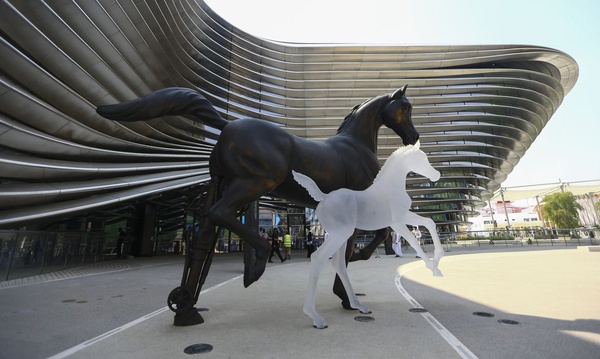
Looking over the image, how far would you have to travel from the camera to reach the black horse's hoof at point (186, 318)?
320 cm

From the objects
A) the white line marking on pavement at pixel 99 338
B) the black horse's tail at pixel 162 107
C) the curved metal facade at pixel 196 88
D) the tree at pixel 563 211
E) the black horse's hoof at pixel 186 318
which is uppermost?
the curved metal facade at pixel 196 88

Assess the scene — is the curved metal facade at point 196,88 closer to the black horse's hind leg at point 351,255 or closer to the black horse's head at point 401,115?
the black horse's hind leg at point 351,255

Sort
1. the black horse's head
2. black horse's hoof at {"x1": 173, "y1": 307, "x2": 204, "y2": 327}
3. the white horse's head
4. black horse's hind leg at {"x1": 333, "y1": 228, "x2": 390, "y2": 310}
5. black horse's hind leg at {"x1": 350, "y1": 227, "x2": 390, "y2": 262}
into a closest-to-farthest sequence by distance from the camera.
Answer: black horse's hoof at {"x1": 173, "y1": 307, "x2": 204, "y2": 327} → the white horse's head → black horse's hind leg at {"x1": 333, "y1": 228, "x2": 390, "y2": 310} → black horse's hind leg at {"x1": 350, "y1": 227, "x2": 390, "y2": 262} → the black horse's head

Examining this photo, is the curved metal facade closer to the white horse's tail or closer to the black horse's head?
the white horse's tail

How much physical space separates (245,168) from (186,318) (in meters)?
1.89

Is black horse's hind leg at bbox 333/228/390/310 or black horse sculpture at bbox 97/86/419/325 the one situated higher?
black horse sculpture at bbox 97/86/419/325

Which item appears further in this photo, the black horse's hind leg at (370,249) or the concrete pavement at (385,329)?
the black horse's hind leg at (370,249)

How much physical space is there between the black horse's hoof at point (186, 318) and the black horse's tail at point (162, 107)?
2.26 m

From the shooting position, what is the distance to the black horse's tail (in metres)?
3.28

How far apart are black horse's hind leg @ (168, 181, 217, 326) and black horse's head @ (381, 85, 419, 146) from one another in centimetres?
289

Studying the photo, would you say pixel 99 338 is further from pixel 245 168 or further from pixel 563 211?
pixel 563 211

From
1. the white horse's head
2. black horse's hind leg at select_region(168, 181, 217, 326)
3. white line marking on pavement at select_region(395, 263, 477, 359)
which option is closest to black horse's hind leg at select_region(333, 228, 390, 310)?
white line marking on pavement at select_region(395, 263, 477, 359)

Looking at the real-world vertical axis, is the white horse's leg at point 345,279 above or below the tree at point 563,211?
below

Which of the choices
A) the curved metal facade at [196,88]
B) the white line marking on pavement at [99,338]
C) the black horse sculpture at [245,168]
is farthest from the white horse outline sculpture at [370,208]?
the curved metal facade at [196,88]
